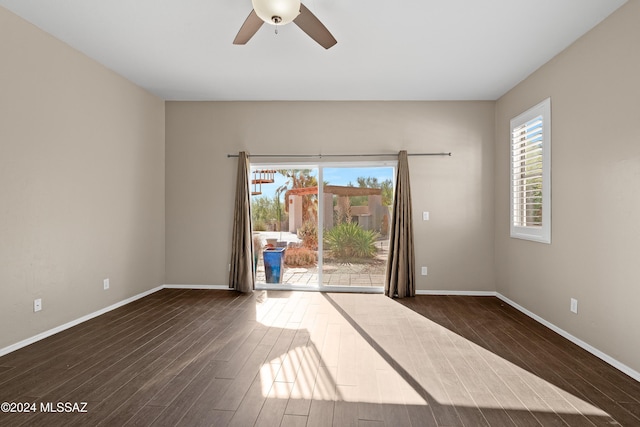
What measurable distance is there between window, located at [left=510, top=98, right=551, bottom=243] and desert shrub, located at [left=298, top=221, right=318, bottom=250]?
268 cm

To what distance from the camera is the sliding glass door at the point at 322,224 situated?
5309 mm

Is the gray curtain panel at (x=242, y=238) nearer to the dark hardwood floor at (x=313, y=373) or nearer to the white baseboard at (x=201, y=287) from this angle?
the white baseboard at (x=201, y=287)

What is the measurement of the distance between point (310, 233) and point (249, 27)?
325 centimetres

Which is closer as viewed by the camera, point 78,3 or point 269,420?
point 269,420

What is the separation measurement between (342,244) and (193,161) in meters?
2.57

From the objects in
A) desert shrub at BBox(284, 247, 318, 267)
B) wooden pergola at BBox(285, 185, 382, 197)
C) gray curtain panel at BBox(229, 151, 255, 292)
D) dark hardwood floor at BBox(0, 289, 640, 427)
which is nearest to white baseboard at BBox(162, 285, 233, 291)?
gray curtain panel at BBox(229, 151, 255, 292)

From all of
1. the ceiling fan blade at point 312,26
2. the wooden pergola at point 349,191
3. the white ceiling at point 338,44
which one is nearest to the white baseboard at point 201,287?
the wooden pergola at point 349,191

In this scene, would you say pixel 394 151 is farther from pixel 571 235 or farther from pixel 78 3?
pixel 78 3

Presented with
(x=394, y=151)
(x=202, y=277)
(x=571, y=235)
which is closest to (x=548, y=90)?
(x=571, y=235)

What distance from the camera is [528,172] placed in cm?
421

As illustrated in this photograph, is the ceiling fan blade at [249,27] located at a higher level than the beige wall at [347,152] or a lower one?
higher

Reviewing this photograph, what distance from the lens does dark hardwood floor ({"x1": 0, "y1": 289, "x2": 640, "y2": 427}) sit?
7.03 feet

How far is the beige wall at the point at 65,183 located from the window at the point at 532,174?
4.93 meters

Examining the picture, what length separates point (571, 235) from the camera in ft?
11.2
